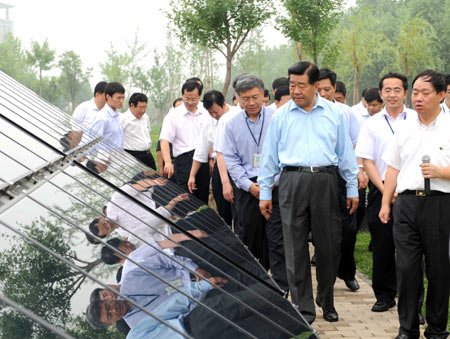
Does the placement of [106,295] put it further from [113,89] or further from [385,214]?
[113,89]

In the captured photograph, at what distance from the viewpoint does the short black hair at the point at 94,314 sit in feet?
5.41

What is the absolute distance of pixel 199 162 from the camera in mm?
8469

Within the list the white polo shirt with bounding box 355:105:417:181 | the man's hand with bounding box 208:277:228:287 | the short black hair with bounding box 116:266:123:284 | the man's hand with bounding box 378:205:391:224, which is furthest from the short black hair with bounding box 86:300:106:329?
the white polo shirt with bounding box 355:105:417:181

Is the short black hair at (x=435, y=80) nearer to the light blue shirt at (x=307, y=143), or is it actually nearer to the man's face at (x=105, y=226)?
the light blue shirt at (x=307, y=143)

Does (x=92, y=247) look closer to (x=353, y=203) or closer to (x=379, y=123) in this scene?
(x=353, y=203)

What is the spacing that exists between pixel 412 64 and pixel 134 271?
46302mm

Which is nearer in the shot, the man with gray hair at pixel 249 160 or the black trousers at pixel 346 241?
the man with gray hair at pixel 249 160

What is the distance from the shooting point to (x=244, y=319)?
2.42m

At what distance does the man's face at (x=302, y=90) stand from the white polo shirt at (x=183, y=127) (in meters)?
3.77

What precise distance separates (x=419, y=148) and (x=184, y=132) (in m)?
4.57

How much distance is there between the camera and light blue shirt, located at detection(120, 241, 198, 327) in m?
1.98

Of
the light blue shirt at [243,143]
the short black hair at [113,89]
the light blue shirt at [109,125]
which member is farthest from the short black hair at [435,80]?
the short black hair at [113,89]

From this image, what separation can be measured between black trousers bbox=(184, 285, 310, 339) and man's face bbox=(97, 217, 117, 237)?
0.45 meters

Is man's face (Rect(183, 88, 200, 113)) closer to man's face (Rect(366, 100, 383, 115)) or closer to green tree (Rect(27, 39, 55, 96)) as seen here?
man's face (Rect(366, 100, 383, 115))
